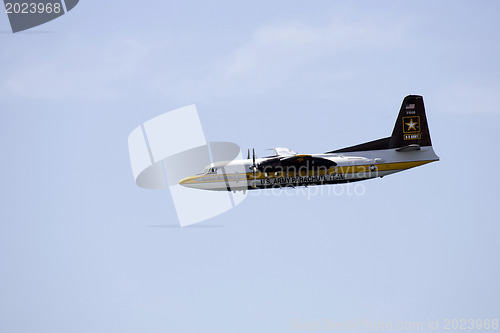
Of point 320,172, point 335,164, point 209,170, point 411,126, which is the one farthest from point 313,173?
point 411,126

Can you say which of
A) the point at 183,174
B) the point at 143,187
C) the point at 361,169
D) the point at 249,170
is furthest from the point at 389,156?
the point at 143,187

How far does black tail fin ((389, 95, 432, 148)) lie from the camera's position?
169ft

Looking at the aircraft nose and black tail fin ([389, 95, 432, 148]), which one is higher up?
black tail fin ([389, 95, 432, 148])

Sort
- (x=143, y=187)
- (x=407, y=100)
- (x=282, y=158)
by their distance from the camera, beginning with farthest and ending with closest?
(x=143, y=187), (x=407, y=100), (x=282, y=158)

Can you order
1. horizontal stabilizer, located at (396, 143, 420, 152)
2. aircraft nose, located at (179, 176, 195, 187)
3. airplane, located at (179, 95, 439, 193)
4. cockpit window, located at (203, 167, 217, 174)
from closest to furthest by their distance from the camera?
airplane, located at (179, 95, 439, 193) → horizontal stabilizer, located at (396, 143, 420, 152) → cockpit window, located at (203, 167, 217, 174) → aircraft nose, located at (179, 176, 195, 187)

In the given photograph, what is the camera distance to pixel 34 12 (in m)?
52.4

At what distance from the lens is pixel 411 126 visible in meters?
51.9

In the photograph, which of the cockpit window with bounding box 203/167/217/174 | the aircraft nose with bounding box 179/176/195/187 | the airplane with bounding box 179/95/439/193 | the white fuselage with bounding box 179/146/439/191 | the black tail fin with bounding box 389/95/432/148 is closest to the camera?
the airplane with bounding box 179/95/439/193

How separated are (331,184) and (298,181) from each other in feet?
9.06

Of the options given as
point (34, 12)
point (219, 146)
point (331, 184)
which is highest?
point (34, 12)

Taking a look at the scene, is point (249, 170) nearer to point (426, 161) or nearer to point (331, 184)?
point (331, 184)

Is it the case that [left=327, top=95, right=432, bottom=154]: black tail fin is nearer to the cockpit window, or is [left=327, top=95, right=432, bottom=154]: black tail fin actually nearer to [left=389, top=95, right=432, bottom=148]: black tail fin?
[left=389, top=95, right=432, bottom=148]: black tail fin

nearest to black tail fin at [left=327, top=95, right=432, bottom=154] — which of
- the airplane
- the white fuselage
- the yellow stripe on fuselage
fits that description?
the airplane

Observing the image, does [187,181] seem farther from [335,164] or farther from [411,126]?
[411,126]
